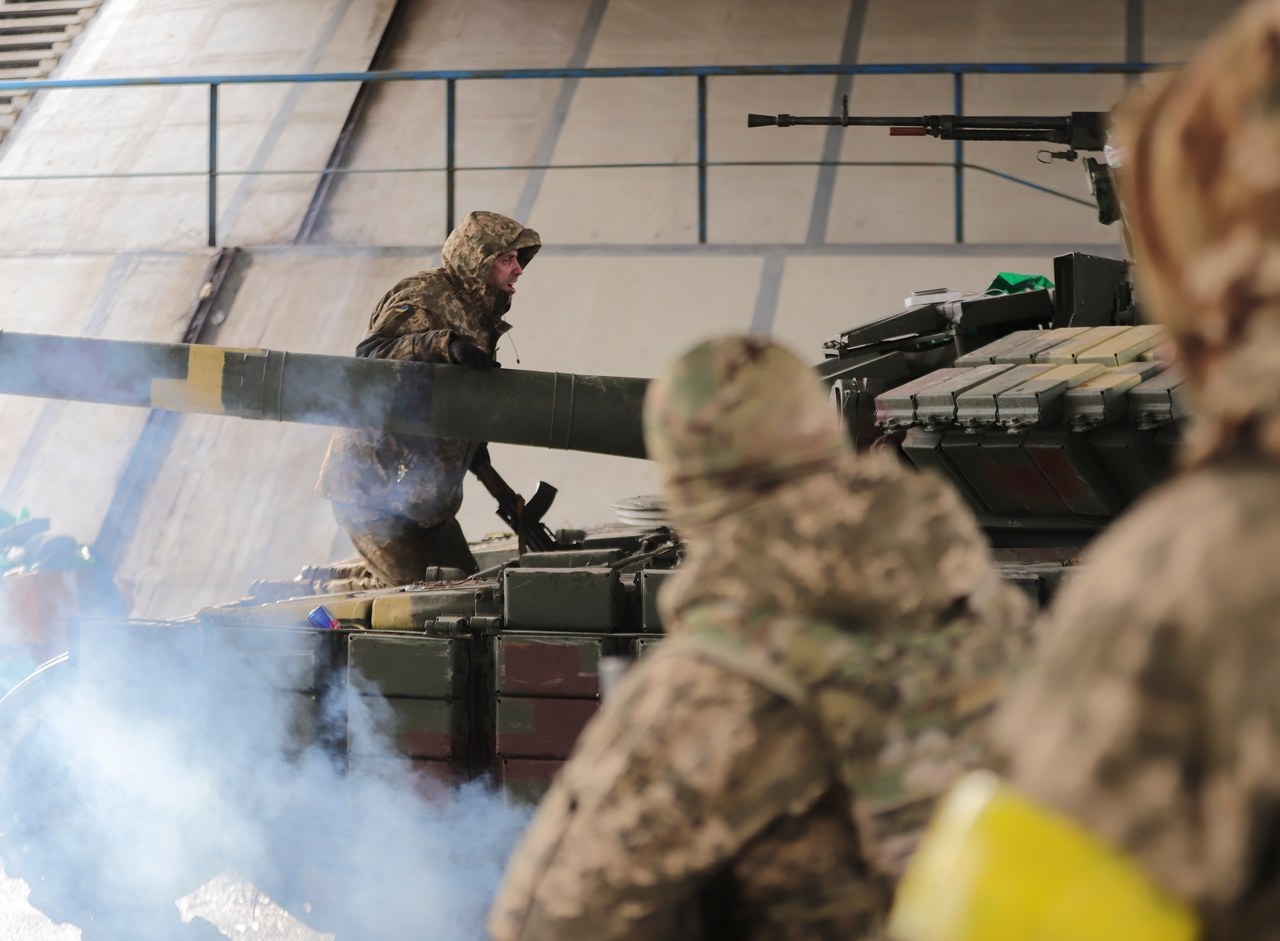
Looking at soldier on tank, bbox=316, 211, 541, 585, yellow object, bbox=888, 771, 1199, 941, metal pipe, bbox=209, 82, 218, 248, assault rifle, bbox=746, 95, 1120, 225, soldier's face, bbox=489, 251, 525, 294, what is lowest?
yellow object, bbox=888, 771, 1199, 941

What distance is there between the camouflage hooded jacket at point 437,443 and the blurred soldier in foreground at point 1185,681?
4.94m

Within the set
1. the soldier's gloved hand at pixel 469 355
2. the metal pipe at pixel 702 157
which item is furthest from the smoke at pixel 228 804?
the metal pipe at pixel 702 157

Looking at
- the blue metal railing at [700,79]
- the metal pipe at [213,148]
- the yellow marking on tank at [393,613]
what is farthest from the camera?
the metal pipe at [213,148]

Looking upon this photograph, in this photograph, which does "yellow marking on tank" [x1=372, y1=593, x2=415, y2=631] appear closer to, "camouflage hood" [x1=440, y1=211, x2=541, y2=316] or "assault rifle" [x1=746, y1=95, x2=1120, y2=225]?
"camouflage hood" [x1=440, y1=211, x2=541, y2=316]

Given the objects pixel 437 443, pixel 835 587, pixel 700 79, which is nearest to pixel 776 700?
pixel 835 587

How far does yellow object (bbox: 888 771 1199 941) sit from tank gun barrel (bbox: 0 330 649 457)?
13.2 feet

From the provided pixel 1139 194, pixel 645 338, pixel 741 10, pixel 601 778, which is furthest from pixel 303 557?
pixel 1139 194

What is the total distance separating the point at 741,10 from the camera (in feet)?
39.2

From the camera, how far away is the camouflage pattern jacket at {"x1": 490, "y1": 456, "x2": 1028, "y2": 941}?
1572mm

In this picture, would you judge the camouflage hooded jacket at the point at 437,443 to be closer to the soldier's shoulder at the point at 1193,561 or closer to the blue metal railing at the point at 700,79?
the blue metal railing at the point at 700,79

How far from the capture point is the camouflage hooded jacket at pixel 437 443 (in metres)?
5.88

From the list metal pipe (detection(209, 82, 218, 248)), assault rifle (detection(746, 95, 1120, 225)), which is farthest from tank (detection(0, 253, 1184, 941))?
metal pipe (detection(209, 82, 218, 248))

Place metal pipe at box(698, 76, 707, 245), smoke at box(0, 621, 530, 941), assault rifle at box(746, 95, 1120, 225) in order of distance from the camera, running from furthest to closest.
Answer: metal pipe at box(698, 76, 707, 245) → assault rifle at box(746, 95, 1120, 225) → smoke at box(0, 621, 530, 941)

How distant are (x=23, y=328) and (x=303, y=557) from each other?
2.86 meters
